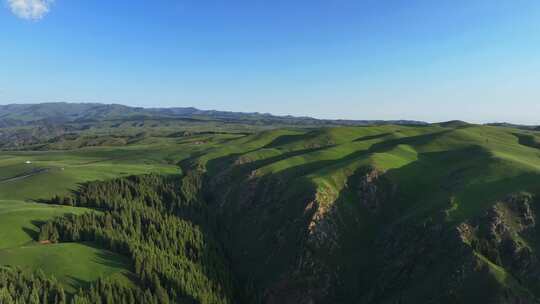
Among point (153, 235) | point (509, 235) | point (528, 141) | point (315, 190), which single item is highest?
point (528, 141)

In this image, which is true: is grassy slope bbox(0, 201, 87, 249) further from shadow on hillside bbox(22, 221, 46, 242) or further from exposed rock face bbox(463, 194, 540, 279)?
exposed rock face bbox(463, 194, 540, 279)

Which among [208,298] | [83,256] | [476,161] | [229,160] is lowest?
[208,298]

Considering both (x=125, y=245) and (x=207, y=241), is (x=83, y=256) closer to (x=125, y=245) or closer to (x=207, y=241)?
(x=125, y=245)

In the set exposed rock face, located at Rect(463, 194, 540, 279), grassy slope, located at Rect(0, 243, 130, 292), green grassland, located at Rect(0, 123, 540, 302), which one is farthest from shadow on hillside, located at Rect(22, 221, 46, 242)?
exposed rock face, located at Rect(463, 194, 540, 279)

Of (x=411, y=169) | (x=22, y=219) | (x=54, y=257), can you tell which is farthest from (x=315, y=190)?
(x=22, y=219)

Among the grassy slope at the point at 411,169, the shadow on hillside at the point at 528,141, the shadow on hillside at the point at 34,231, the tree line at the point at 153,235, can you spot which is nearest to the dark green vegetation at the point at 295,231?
the shadow on hillside at the point at 34,231

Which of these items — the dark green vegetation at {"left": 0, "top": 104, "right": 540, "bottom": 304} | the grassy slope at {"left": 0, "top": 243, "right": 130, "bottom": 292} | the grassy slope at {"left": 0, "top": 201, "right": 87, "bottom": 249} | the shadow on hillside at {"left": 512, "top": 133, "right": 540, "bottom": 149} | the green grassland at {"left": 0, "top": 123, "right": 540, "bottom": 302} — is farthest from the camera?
the shadow on hillside at {"left": 512, "top": 133, "right": 540, "bottom": 149}

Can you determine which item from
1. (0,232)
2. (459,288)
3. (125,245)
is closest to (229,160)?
(125,245)

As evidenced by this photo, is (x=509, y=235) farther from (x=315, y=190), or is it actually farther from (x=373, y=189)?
(x=315, y=190)
